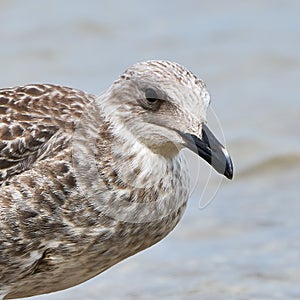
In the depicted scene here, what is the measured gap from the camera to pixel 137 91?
6461 millimetres

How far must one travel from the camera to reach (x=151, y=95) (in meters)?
6.38

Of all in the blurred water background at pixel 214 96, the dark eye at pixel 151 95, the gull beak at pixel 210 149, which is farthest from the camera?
the blurred water background at pixel 214 96

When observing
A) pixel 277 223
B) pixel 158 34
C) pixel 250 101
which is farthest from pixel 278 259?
pixel 158 34

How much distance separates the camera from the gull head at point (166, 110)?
6199 mm

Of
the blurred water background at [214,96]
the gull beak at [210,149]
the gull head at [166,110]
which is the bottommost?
the gull beak at [210,149]

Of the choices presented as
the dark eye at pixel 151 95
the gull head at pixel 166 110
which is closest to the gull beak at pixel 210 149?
the gull head at pixel 166 110

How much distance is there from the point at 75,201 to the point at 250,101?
5778 mm

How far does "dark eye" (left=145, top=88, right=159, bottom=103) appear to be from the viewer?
6.36 meters

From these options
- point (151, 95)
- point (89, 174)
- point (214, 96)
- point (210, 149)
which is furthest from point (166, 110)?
point (214, 96)

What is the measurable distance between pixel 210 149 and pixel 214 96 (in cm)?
605

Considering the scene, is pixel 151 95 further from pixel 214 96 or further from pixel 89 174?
pixel 214 96

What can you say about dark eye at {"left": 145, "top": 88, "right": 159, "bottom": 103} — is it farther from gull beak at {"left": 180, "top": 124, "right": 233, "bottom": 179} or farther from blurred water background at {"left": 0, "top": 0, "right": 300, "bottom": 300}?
blurred water background at {"left": 0, "top": 0, "right": 300, "bottom": 300}

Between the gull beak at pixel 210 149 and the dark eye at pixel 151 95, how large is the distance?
0.93ft

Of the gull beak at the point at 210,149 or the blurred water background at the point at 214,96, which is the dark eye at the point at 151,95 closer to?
the gull beak at the point at 210,149
